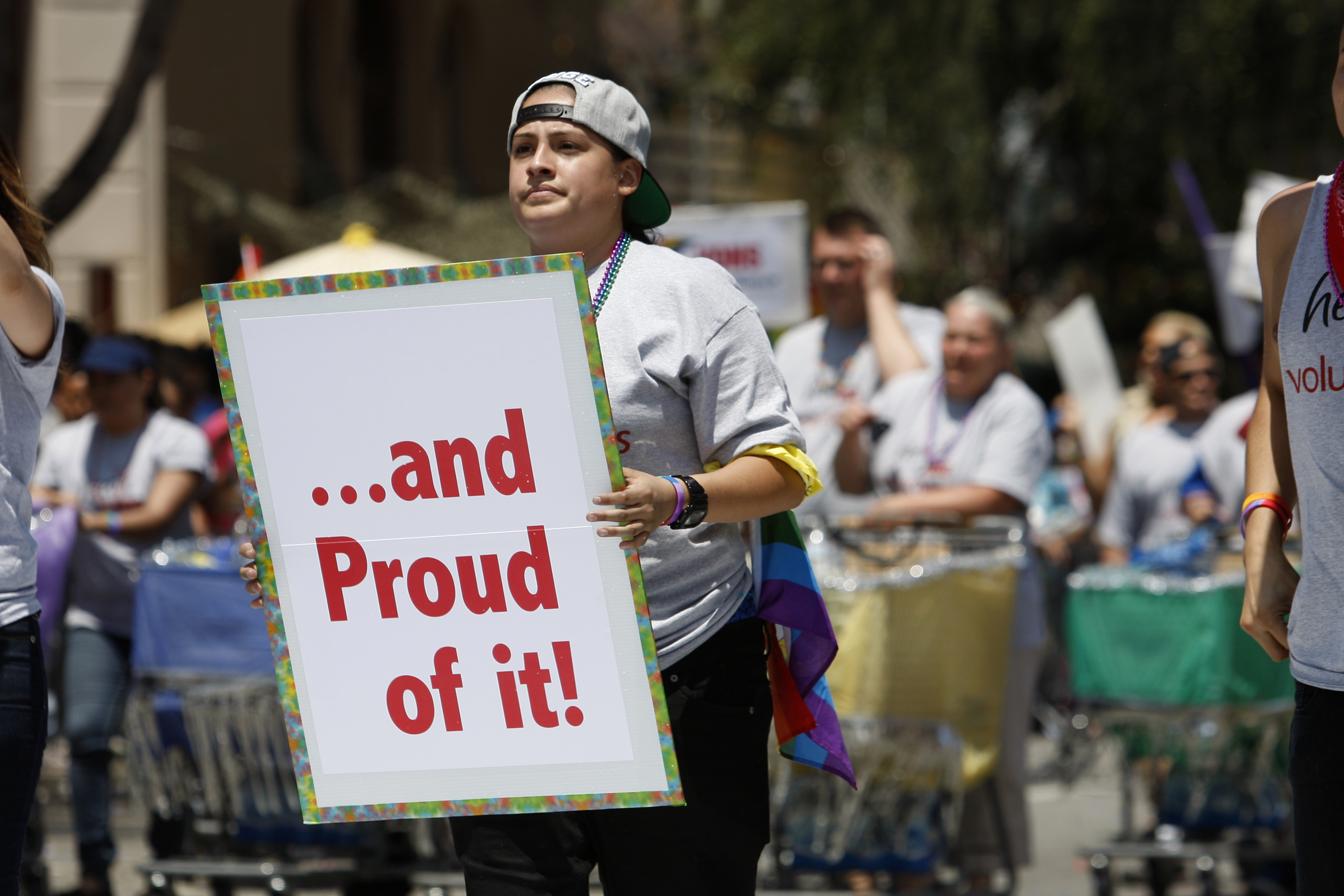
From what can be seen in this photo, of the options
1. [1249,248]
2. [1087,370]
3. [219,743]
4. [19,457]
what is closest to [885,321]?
[1249,248]

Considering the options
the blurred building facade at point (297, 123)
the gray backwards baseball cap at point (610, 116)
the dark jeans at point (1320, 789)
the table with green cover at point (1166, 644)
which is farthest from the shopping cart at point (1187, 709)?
the blurred building facade at point (297, 123)

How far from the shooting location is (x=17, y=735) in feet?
9.14

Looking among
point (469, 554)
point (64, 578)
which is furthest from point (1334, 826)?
point (64, 578)

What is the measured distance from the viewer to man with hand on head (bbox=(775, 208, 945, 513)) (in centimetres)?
571

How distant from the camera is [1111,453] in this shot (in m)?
8.46

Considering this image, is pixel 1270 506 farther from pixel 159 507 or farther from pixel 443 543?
pixel 159 507

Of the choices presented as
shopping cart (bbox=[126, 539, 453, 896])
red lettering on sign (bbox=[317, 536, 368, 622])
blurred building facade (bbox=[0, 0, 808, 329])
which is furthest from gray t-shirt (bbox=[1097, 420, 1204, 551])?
blurred building facade (bbox=[0, 0, 808, 329])

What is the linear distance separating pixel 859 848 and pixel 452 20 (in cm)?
2039

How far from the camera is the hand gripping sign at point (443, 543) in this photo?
8.62 ft

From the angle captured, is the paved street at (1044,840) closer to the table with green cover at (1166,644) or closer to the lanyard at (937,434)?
the table with green cover at (1166,644)

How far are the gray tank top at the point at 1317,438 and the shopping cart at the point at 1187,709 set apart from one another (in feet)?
8.75

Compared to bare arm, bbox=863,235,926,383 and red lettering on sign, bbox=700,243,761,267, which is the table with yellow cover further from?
red lettering on sign, bbox=700,243,761,267

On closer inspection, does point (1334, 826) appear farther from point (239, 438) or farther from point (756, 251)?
point (756, 251)

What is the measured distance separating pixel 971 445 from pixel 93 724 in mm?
2981
